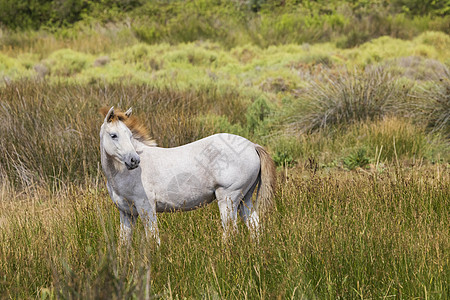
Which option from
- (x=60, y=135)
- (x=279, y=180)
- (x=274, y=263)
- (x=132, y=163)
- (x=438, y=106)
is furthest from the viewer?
(x=438, y=106)

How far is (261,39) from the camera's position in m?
19.4

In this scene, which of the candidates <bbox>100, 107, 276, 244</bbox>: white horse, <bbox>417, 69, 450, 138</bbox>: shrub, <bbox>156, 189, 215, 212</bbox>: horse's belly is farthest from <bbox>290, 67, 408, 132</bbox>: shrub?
<bbox>156, 189, 215, 212</bbox>: horse's belly

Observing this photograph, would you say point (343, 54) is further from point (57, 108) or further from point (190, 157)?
point (190, 157)

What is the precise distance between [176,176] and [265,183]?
0.70 m

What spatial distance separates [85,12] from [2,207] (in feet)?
75.9

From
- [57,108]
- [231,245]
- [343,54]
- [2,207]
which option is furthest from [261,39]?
[231,245]

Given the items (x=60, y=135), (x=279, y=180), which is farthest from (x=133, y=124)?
(x=60, y=135)

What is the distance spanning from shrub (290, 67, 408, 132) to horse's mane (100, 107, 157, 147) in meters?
5.10

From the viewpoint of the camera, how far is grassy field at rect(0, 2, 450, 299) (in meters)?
2.91

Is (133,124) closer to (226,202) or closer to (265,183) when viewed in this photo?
(226,202)

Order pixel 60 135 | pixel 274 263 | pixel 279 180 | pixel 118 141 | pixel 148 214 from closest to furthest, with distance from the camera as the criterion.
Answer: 1. pixel 274 263
2. pixel 118 141
3. pixel 148 214
4. pixel 279 180
5. pixel 60 135

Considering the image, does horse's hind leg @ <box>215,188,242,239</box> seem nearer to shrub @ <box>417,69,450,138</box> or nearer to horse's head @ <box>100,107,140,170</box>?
horse's head @ <box>100,107,140,170</box>

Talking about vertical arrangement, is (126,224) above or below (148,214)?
below

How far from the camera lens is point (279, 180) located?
5.04 metres
